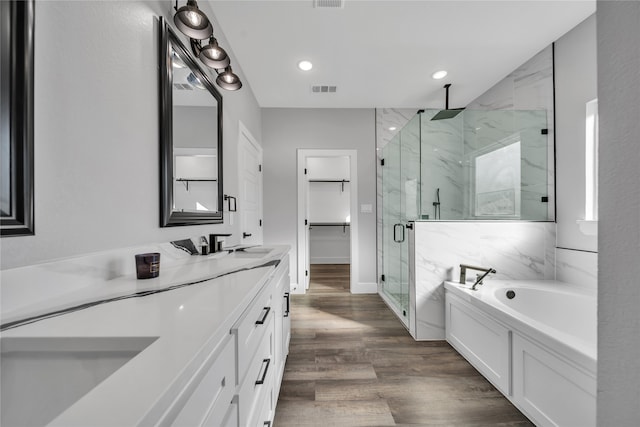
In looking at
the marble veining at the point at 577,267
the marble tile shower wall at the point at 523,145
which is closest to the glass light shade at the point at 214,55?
the marble tile shower wall at the point at 523,145

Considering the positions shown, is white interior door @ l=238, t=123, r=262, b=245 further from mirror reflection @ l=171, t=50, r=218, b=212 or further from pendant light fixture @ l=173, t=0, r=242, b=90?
pendant light fixture @ l=173, t=0, r=242, b=90

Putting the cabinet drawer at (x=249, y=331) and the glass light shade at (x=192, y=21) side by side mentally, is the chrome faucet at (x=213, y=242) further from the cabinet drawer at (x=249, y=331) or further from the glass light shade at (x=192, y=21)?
the glass light shade at (x=192, y=21)

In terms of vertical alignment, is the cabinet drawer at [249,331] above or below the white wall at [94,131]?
below

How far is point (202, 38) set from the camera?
130 centimetres

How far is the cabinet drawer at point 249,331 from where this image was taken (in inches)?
27.8

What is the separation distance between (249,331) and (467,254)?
81.7 inches

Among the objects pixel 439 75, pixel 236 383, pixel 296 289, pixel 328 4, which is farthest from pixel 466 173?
pixel 236 383

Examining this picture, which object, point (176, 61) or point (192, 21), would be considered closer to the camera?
point (192, 21)

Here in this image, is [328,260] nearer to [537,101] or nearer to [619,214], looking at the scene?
[537,101]

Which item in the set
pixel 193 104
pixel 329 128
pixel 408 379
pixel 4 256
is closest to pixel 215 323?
pixel 4 256

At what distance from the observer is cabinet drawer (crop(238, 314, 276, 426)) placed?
761 mm

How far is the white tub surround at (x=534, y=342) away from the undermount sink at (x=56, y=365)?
5.50 ft

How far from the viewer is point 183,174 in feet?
4.76

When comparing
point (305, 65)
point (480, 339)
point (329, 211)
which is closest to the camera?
point (480, 339)
